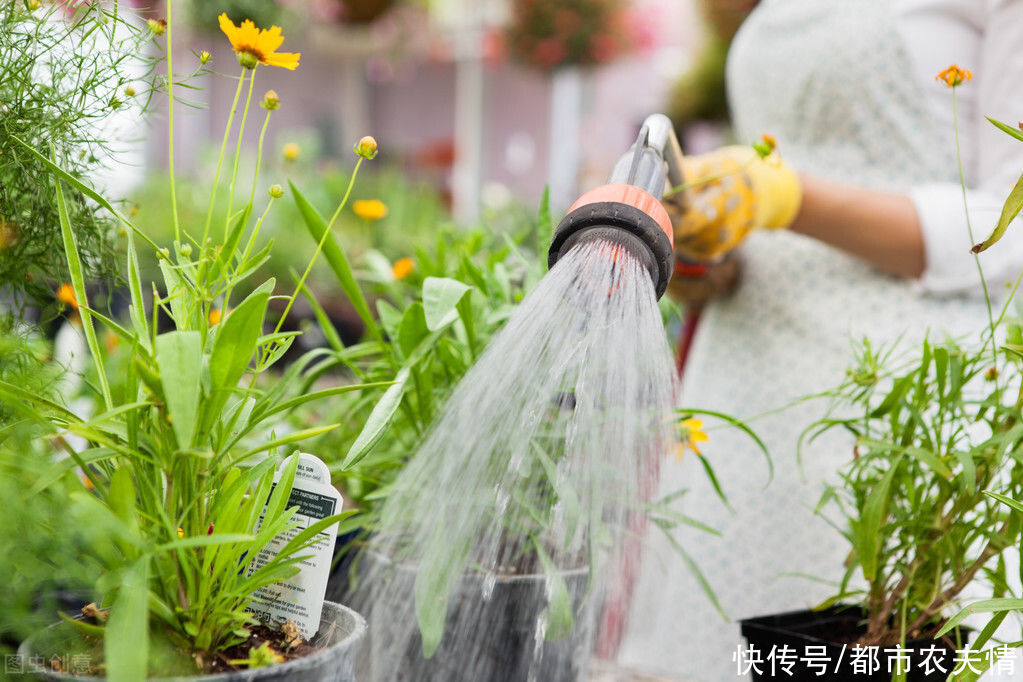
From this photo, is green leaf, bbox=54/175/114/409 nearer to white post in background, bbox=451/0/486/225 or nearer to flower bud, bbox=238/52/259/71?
flower bud, bbox=238/52/259/71

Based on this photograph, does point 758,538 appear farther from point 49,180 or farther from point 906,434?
point 49,180

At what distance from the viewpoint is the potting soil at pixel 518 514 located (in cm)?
47

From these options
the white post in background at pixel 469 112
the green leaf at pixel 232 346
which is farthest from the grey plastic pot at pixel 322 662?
the white post in background at pixel 469 112

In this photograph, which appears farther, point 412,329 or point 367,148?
point 412,329

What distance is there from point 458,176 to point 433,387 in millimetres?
3979

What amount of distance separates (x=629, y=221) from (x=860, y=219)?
0.54 meters

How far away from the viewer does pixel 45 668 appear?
14.7 inches

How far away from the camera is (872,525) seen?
51cm

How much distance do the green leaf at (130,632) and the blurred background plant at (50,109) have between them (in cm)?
20

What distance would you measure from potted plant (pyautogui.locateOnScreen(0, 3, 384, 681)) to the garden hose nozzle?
0.11 meters

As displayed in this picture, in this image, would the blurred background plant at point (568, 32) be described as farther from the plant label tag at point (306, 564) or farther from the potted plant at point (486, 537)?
the plant label tag at point (306, 564)

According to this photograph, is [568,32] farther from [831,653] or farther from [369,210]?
[831,653]

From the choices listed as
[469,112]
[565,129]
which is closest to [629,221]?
[469,112]

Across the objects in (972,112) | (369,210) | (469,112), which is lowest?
(369,210)
